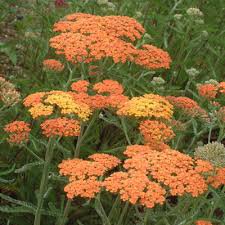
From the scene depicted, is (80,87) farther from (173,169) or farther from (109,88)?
(173,169)

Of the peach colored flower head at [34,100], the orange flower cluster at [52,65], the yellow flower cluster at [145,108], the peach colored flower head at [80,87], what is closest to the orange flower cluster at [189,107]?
the yellow flower cluster at [145,108]

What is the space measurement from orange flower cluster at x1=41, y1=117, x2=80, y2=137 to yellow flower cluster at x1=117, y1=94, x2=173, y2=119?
13.5 inches

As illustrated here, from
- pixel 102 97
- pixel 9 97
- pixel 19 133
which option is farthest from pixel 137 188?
pixel 9 97

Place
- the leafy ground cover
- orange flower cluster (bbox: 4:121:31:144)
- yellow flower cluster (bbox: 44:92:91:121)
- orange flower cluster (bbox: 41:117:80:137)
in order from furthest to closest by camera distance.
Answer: orange flower cluster (bbox: 4:121:31:144), yellow flower cluster (bbox: 44:92:91:121), orange flower cluster (bbox: 41:117:80:137), the leafy ground cover

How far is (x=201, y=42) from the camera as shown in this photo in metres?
6.11

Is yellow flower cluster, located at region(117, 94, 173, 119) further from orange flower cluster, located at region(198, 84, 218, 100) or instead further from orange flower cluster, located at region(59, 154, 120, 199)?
orange flower cluster, located at region(198, 84, 218, 100)

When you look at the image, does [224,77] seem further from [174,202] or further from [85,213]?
[85,213]

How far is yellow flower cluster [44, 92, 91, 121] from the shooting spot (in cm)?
345

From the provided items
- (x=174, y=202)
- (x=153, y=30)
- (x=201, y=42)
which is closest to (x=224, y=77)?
(x=201, y=42)

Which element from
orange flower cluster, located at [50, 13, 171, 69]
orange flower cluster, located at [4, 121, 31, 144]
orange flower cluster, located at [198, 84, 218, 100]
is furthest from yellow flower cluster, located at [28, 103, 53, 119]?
orange flower cluster, located at [198, 84, 218, 100]

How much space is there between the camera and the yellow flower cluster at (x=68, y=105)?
3.45m

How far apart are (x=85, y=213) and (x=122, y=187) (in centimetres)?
154

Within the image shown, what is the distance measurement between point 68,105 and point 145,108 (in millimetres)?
480

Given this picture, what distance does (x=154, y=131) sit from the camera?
3490mm
